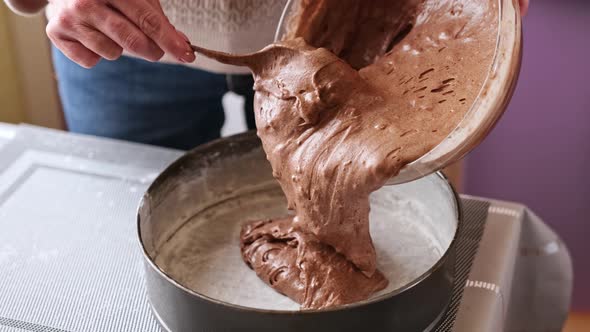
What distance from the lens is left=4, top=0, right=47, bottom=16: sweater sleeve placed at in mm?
1043

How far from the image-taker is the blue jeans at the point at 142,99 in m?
1.27

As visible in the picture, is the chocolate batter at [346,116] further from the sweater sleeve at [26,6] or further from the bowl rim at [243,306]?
the sweater sleeve at [26,6]

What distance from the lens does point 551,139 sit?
5.57 ft

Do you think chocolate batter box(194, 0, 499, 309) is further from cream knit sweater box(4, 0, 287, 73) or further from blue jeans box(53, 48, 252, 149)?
blue jeans box(53, 48, 252, 149)

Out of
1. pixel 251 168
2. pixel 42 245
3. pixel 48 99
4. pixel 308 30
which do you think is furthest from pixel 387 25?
pixel 48 99

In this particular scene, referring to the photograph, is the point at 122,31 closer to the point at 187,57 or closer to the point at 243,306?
the point at 187,57

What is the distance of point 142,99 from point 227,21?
1.01 ft

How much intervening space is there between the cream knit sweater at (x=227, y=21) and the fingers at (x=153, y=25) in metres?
0.27

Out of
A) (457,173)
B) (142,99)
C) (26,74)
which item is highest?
A: (142,99)

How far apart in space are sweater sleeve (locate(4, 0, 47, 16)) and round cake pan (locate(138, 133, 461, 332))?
0.33m

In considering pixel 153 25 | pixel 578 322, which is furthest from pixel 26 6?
pixel 578 322

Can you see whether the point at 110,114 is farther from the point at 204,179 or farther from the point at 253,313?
the point at 253,313

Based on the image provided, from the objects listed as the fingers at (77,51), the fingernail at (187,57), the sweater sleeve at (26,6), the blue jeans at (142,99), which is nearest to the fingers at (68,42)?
the fingers at (77,51)

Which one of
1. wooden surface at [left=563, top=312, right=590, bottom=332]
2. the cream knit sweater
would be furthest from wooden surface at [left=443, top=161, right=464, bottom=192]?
the cream knit sweater
